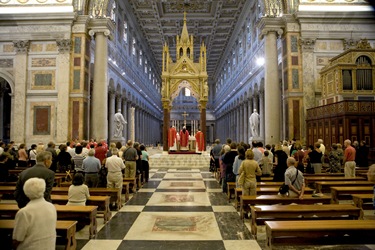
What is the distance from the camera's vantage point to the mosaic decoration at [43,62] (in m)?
17.5

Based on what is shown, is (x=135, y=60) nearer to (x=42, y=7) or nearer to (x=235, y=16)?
(x=235, y=16)

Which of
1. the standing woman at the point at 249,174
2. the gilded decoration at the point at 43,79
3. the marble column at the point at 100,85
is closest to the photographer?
the standing woman at the point at 249,174

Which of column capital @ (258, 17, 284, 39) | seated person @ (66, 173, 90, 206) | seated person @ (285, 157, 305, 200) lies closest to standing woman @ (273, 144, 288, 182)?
seated person @ (285, 157, 305, 200)

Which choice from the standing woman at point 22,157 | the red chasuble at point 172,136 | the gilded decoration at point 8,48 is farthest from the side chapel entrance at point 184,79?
the standing woman at point 22,157

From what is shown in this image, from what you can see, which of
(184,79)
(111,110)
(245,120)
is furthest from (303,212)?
(245,120)

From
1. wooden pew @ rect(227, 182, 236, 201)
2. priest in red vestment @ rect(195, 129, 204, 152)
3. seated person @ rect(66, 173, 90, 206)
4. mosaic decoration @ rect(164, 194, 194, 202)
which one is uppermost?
priest in red vestment @ rect(195, 129, 204, 152)

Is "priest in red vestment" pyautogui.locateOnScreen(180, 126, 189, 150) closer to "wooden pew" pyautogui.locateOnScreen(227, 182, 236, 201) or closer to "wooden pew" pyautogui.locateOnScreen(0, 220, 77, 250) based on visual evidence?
"wooden pew" pyautogui.locateOnScreen(227, 182, 236, 201)

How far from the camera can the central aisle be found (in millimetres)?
4961

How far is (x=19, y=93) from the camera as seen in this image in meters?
17.2

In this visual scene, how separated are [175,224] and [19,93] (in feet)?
48.2

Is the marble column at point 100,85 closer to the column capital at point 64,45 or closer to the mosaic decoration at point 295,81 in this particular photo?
the column capital at point 64,45

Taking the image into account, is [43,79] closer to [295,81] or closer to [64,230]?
[295,81]

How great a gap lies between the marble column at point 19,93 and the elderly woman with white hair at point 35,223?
51.5 ft

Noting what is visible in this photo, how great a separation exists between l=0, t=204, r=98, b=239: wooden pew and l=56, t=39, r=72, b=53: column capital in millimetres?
13510
